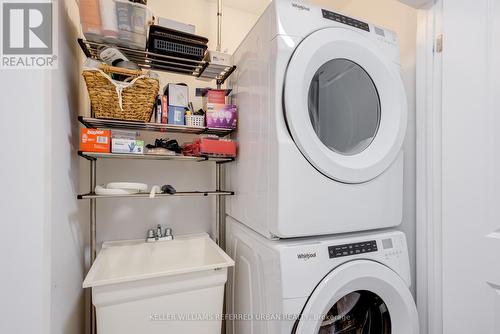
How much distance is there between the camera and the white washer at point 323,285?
2.72 ft

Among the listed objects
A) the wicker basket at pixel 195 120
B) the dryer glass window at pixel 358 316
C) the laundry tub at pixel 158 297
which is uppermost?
the wicker basket at pixel 195 120

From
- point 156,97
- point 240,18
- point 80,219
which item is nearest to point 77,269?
point 80,219

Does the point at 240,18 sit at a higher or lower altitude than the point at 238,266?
higher

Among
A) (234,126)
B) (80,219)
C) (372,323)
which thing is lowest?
(372,323)

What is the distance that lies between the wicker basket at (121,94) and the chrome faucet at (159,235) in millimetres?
687

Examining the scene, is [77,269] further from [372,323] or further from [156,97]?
[372,323]

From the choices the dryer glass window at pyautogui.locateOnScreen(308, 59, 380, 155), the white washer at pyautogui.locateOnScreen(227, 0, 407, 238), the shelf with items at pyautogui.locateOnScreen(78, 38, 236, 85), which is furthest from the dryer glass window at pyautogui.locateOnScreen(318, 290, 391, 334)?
the shelf with items at pyautogui.locateOnScreen(78, 38, 236, 85)

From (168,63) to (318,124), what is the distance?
89cm

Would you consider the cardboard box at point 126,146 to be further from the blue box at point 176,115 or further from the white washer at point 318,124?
the white washer at point 318,124

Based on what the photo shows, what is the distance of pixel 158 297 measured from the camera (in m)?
0.98

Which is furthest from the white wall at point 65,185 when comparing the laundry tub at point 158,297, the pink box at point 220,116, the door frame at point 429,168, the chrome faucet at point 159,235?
the door frame at point 429,168

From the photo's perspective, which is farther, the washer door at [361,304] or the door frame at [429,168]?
the door frame at [429,168]

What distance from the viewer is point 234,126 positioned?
133cm

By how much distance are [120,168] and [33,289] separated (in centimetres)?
79
